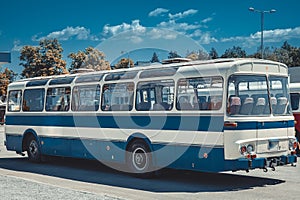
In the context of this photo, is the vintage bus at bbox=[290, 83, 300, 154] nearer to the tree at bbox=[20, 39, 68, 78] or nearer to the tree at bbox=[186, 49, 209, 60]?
the tree at bbox=[186, 49, 209, 60]

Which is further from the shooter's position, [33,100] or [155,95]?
[33,100]

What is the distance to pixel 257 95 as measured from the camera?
437 inches

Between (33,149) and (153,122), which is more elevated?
(153,122)

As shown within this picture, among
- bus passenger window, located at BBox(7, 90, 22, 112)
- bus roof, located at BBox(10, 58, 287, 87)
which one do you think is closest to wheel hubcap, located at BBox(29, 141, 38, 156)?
bus passenger window, located at BBox(7, 90, 22, 112)

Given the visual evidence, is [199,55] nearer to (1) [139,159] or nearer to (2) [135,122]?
(2) [135,122]

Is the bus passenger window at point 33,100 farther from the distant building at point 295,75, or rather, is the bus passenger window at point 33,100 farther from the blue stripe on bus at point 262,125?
the distant building at point 295,75

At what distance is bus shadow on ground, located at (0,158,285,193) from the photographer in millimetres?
11080

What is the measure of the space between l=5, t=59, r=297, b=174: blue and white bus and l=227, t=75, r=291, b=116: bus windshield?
0.07 feet

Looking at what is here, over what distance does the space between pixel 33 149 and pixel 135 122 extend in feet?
17.1

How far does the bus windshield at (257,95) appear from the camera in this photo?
1071 centimetres

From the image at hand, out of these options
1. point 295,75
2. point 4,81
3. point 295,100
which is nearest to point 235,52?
point 4,81

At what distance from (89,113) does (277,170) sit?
540 centimetres

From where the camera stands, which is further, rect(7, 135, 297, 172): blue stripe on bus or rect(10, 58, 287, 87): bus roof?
rect(10, 58, 287, 87): bus roof

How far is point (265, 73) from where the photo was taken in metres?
11.4
